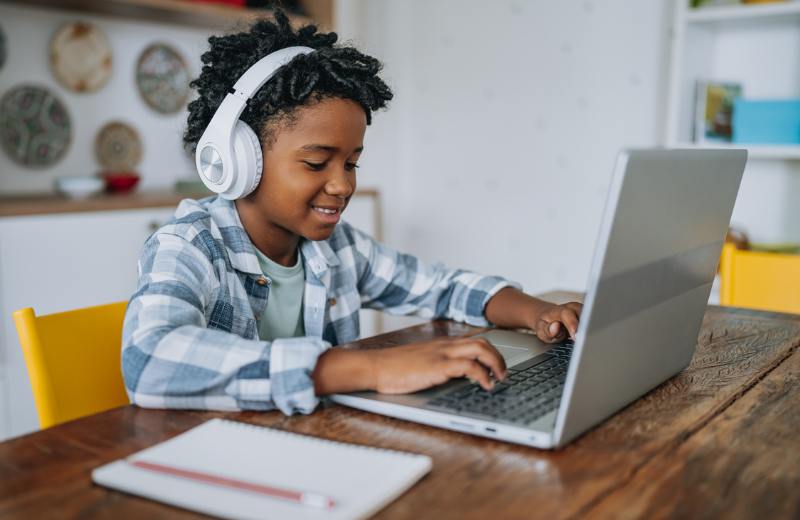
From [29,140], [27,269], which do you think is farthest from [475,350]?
[29,140]

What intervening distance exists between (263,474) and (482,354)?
0.92 feet

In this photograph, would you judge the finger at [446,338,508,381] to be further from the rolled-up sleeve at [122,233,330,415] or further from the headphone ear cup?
the headphone ear cup

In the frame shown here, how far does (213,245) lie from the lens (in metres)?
0.97

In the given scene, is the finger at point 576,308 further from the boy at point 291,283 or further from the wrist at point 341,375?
the wrist at point 341,375

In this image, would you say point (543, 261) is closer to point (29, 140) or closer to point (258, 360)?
point (29, 140)

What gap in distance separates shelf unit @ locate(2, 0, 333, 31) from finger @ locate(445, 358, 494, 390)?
5.64 ft

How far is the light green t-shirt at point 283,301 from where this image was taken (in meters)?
1.12

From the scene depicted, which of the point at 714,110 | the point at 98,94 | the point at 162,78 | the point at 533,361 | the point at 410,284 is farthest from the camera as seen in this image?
the point at 162,78

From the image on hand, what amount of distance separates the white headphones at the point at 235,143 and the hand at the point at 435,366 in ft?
1.29

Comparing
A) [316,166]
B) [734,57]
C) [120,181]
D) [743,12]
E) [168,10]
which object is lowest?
[120,181]

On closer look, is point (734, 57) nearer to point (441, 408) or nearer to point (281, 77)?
point (281, 77)

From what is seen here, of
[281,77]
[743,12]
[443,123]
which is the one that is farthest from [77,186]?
[743,12]

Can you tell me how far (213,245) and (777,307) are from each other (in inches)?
A: 50.6

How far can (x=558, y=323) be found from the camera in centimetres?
100
